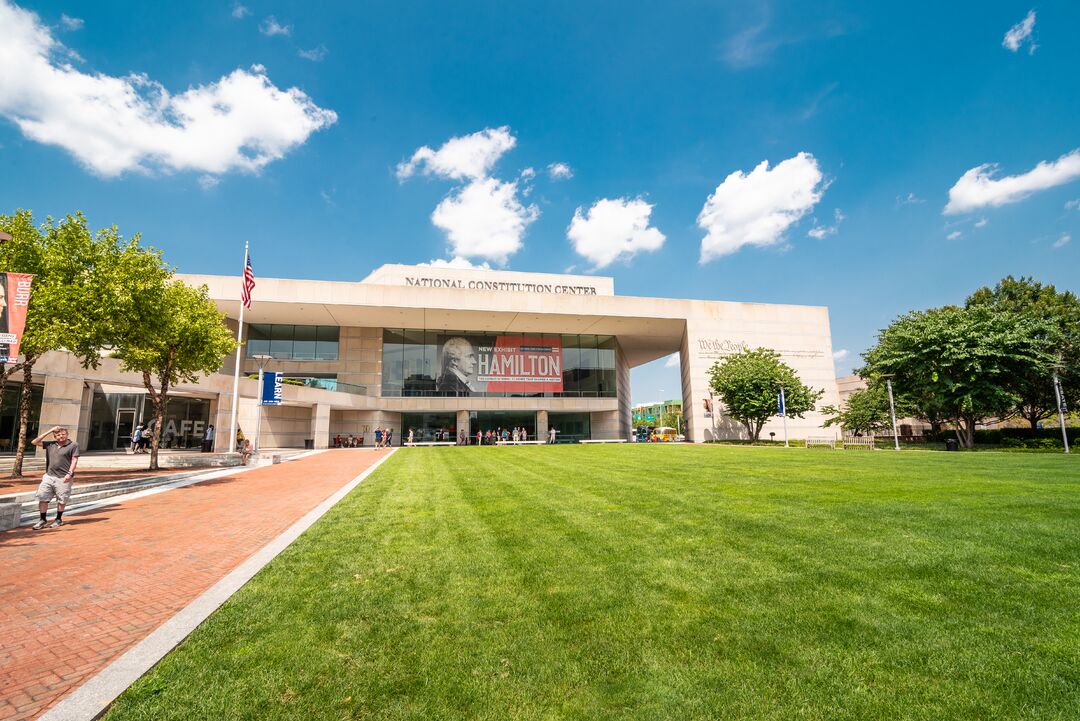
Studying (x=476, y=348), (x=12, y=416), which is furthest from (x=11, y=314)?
(x=476, y=348)

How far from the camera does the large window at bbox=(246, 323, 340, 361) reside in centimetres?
4862

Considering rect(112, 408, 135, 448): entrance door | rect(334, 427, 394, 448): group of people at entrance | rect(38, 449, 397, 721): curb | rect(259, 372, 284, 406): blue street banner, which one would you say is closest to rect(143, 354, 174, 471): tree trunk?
rect(259, 372, 284, 406): blue street banner

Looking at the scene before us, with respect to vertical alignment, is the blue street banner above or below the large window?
below

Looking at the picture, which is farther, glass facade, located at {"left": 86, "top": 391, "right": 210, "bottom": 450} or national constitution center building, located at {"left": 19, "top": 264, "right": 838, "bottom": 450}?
national constitution center building, located at {"left": 19, "top": 264, "right": 838, "bottom": 450}

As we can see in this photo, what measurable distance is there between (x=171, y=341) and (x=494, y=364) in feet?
112

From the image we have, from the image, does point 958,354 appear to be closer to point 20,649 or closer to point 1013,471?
point 1013,471

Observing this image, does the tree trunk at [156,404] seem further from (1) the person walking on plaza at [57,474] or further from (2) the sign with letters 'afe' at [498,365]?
(2) the sign with letters 'afe' at [498,365]

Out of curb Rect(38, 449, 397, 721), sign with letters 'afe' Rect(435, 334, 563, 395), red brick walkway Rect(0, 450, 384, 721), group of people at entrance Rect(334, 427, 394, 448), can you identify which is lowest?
red brick walkway Rect(0, 450, 384, 721)

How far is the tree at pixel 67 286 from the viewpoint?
14203 millimetres

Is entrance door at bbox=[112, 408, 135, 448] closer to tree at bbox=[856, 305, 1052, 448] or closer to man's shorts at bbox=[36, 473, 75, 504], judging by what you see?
man's shorts at bbox=[36, 473, 75, 504]

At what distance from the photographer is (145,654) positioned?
3695 mm

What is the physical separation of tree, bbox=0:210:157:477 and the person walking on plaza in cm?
695

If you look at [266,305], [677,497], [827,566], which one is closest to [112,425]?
[266,305]

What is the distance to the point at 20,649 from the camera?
156 inches
